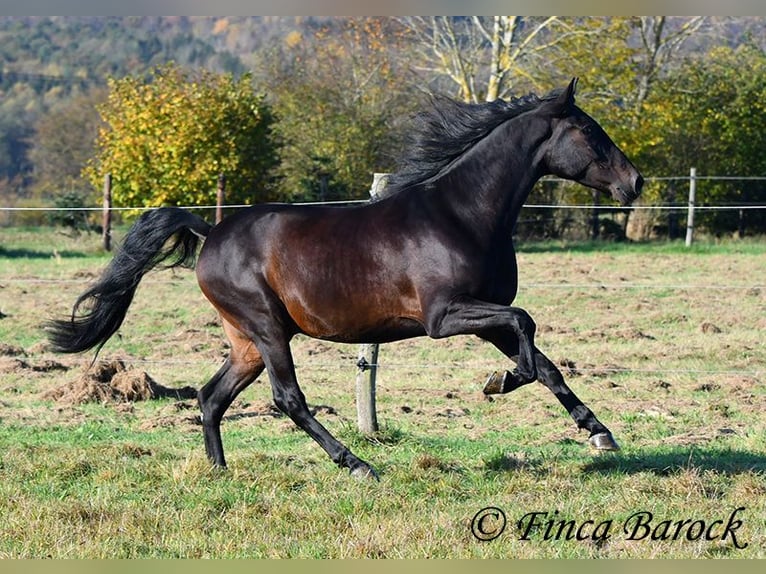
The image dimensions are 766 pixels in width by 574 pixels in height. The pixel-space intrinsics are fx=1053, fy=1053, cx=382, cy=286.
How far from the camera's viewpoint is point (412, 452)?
707 cm

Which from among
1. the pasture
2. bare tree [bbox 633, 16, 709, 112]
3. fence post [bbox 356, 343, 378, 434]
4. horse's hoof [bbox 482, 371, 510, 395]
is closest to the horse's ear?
horse's hoof [bbox 482, 371, 510, 395]

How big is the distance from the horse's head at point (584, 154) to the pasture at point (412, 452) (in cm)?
170

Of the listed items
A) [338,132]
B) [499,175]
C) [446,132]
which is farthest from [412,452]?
[338,132]

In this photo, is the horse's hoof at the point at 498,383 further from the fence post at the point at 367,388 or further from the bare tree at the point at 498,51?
the bare tree at the point at 498,51

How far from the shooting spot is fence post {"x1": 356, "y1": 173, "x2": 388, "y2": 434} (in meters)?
7.70

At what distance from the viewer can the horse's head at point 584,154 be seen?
6281 mm

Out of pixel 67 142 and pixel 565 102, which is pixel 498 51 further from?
pixel 67 142

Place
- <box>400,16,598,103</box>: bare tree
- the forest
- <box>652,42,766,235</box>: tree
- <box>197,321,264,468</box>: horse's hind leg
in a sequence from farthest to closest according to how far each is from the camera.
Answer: <box>400,16,598,103</box>: bare tree, <box>652,42,766,235</box>: tree, the forest, <box>197,321,264,468</box>: horse's hind leg

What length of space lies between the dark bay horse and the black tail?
38 centimetres

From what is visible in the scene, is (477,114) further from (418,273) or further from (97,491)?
(97,491)

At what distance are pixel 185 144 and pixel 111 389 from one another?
14.8 metres

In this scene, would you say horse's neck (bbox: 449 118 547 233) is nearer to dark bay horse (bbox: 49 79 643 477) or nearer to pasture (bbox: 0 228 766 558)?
dark bay horse (bbox: 49 79 643 477)

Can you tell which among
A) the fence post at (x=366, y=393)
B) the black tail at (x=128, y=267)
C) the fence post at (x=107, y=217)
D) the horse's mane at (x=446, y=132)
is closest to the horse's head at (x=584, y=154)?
the horse's mane at (x=446, y=132)

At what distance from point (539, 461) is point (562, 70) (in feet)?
79.5
